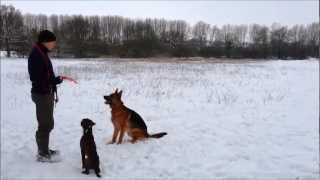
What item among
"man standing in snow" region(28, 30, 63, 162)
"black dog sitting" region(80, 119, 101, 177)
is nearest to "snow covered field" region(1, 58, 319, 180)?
"black dog sitting" region(80, 119, 101, 177)

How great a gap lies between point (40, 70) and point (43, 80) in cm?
16

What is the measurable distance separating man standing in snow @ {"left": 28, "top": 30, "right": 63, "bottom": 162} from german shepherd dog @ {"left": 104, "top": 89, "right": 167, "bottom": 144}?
1.31m

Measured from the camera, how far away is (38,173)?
17.5ft

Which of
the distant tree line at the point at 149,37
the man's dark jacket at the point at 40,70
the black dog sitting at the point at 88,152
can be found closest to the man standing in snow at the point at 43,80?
the man's dark jacket at the point at 40,70

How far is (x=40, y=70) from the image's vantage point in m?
5.15

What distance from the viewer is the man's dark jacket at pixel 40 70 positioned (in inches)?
202

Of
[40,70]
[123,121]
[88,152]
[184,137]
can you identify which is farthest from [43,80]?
[184,137]

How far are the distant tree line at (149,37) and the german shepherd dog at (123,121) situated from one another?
4292 millimetres

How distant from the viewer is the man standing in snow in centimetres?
514

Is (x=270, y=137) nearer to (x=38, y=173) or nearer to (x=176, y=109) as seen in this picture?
(x=176, y=109)

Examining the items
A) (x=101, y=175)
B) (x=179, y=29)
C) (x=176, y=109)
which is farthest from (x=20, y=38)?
(x=179, y=29)

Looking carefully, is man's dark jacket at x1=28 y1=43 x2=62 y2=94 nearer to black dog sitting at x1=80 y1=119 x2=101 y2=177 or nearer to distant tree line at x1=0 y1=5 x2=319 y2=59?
black dog sitting at x1=80 y1=119 x2=101 y2=177

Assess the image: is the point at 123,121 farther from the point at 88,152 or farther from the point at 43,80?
the point at 43,80

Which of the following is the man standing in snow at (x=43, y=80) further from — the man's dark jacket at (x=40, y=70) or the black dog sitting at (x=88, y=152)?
the black dog sitting at (x=88, y=152)
